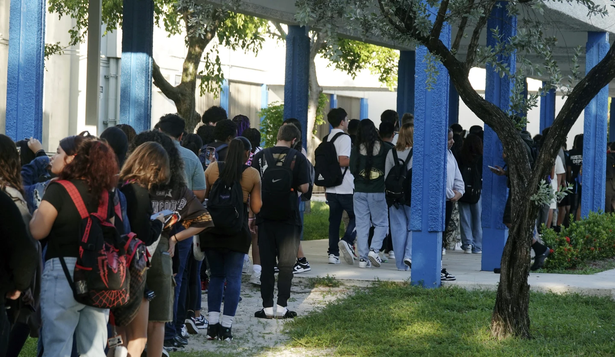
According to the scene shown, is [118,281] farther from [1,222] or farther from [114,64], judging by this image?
[114,64]

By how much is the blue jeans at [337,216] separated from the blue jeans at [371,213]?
205mm

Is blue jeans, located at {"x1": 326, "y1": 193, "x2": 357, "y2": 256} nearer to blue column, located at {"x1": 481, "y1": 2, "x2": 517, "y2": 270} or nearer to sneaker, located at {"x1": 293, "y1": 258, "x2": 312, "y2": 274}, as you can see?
sneaker, located at {"x1": 293, "y1": 258, "x2": 312, "y2": 274}

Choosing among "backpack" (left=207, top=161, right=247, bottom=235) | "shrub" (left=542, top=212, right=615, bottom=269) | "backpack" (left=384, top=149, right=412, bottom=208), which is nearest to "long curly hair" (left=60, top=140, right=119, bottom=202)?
"backpack" (left=207, top=161, right=247, bottom=235)

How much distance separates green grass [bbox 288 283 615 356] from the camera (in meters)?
7.12

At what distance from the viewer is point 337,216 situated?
11.6m

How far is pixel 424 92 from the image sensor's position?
9758mm

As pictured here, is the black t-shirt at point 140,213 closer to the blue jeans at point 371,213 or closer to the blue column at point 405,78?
the blue jeans at point 371,213

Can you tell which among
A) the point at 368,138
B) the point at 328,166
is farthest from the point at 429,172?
the point at 328,166

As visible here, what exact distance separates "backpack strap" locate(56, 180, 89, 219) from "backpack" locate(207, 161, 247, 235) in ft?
8.53

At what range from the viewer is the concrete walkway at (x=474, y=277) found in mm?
9953

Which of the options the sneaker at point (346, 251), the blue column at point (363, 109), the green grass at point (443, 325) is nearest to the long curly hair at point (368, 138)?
the sneaker at point (346, 251)

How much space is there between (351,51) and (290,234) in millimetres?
14446

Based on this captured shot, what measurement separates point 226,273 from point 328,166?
403 cm

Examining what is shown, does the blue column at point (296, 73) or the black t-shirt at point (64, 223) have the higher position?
the blue column at point (296, 73)
